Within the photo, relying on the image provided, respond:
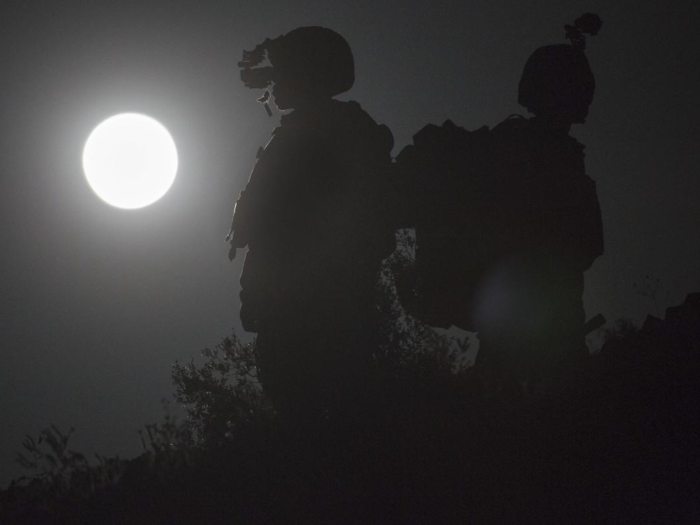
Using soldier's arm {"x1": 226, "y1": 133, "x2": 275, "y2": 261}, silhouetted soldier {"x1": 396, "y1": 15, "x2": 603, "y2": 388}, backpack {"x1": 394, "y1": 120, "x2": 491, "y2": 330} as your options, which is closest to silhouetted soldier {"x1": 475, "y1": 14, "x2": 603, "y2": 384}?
silhouetted soldier {"x1": 396, "y1": 15, "x2": 603, "y2": 388}

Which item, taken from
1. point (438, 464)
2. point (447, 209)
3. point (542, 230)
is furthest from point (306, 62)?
point (438, 464)

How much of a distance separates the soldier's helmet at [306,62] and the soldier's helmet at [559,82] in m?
1.99

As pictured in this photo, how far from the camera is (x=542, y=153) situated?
727cm

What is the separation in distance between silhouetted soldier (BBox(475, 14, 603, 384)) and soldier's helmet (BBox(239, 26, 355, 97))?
1.84m

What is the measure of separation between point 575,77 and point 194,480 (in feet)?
18.4

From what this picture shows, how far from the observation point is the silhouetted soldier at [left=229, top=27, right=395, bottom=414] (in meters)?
7.17

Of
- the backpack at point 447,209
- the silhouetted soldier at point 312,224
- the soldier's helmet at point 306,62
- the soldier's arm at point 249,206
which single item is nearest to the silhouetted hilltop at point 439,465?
the silhouetted soldier at point 312,224

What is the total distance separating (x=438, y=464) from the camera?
452 centimetres

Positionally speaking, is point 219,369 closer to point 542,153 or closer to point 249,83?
point 249,83

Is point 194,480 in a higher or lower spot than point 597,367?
higher

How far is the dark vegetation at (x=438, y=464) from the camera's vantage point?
4.11 meters

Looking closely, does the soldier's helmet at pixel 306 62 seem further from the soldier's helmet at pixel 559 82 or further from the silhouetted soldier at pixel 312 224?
the soldier's helmet at pixel 559 82

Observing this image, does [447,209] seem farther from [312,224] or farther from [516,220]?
[312,224]

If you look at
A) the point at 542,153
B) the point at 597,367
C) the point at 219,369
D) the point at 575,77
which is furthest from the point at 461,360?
the point at 219,369
